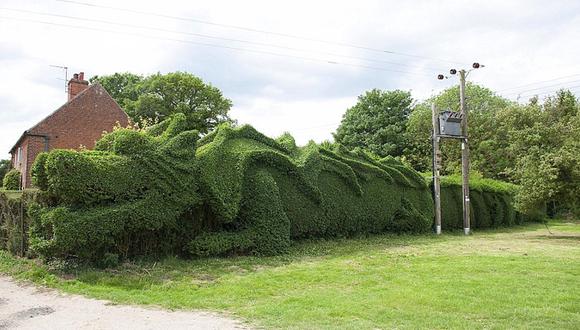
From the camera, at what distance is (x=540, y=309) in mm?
6422

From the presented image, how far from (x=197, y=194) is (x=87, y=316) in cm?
513

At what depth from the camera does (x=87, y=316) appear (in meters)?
6.53

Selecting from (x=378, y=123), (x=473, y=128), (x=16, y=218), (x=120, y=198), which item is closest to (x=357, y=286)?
(x=120, y=198)

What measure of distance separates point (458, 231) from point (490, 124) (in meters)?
18.3

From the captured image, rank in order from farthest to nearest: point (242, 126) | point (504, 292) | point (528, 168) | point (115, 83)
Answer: point (115, 83)
point (528, 168)
point (242, 126)
point (504, 292)

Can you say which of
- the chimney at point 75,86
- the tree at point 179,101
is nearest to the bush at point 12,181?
the chimney at point 75,86

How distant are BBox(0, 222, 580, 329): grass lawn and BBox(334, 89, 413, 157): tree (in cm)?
2385

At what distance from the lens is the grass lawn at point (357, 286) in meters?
6.17

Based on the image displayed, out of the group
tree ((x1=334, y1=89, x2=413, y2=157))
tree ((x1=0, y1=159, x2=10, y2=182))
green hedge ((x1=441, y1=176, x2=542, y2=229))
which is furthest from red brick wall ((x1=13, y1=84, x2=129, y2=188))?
green hedge ((x1=441, y1=176, x2=542, y2=229))

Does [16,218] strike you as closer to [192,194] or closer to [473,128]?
[192,194]

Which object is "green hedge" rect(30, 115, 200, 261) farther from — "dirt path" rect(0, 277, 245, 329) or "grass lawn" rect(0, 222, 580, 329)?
"dirt path" rect(0, 277, 245, 329)

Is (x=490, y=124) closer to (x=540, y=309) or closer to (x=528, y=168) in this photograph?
(x=528, y=168)

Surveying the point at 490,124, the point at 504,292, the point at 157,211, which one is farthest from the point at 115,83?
the point at 504,292

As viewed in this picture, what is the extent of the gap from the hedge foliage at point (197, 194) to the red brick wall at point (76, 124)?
18.9 m
